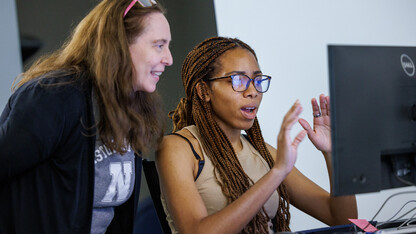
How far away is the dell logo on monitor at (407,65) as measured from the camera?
47.1 inches

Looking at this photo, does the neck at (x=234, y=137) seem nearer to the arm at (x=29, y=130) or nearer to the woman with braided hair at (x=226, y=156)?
the woman with braided hair at (x=226, y=156)

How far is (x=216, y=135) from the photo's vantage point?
1.78 metres

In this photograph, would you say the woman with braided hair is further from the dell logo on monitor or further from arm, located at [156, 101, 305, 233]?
the dell logo on monitor

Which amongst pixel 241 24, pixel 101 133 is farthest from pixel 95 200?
pixel 241 24

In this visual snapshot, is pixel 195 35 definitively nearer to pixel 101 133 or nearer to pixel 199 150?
pixel 199 150

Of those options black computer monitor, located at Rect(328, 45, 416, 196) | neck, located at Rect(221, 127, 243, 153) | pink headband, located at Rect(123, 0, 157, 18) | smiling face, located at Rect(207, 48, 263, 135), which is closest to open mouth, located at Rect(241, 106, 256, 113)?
smiling face, located at Rect(207, 48, 263, 135)

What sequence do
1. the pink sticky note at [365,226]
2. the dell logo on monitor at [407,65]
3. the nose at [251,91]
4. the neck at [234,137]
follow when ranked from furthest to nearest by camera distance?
the neck at [234,137] < the nose at [251,91] < the pink sticky note at [365,226] < the dell logo on monitor at [407,65]

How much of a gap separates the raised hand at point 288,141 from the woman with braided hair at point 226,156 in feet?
0.33

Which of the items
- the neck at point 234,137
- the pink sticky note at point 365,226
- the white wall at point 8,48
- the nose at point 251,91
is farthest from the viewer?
the white wall at point 8,48

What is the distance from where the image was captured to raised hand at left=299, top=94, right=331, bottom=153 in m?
1.69

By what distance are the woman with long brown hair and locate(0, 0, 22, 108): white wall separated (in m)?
1.03

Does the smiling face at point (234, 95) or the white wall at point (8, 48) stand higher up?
the white wall at point (8, 48)

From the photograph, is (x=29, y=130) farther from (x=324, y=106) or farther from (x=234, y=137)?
(x=324, y=106)

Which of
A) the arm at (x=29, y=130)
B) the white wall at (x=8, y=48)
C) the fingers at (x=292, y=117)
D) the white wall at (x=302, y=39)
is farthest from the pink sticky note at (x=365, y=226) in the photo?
the white wall at (x=8, y=48)
